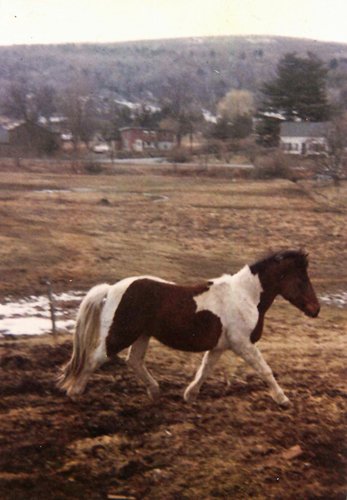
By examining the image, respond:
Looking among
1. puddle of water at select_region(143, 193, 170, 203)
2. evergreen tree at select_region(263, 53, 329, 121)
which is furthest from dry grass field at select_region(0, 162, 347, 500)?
evergreen tree at select_region(263, 53, 329, 121)

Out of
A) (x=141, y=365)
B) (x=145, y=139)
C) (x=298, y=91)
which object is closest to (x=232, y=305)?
(x=141, y=365)

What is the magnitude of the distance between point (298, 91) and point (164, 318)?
766mm

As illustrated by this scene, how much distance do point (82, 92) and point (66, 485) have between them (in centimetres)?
108

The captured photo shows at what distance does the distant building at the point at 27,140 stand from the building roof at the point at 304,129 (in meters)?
0.67

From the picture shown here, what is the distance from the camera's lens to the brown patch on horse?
1.69 metres

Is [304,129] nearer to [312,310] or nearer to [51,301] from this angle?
[312,310]

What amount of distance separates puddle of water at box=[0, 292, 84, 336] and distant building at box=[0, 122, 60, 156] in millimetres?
407

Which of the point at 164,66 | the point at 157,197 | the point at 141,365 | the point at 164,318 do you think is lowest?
the point at 141,365

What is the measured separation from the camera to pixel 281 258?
1761mm

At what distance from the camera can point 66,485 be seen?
5.35 ft

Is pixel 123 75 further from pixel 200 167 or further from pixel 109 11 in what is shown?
pixel 200 167

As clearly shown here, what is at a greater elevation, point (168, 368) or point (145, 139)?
point (145, 139)

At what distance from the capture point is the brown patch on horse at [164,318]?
1693 millimetres

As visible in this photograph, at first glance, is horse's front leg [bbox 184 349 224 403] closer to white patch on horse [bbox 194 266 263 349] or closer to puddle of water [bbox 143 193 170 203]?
white patch on horse [bbox 194 266 263 349]
